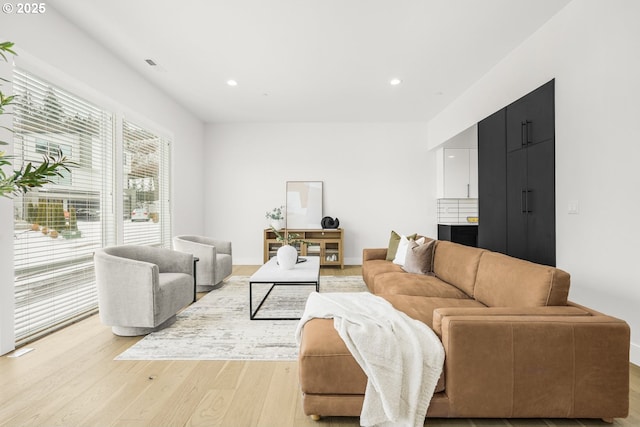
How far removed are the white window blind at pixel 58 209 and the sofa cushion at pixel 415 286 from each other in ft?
9.51

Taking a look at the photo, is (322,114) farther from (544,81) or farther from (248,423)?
(248,423)

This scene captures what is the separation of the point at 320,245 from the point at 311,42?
11.8 ft

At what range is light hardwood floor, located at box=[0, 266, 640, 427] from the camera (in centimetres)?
167

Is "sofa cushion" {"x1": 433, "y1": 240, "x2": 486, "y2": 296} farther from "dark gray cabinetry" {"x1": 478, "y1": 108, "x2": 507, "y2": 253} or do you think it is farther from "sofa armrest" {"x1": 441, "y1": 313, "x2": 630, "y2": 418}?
"sofa armrest" {"x1": 441, "y1": 313, "x2": 630, "y2": 418}

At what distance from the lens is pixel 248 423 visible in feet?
5.41

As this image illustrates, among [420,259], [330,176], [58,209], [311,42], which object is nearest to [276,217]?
[330,176]

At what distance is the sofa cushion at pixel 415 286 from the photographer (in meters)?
2.74

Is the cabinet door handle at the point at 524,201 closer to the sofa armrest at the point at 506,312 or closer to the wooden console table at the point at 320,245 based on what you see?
the sofa armrest at the point at 506,312

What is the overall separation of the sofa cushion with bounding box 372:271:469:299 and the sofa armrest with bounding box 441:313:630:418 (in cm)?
116

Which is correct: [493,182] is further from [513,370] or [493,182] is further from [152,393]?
[152,393]

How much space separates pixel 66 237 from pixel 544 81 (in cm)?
487

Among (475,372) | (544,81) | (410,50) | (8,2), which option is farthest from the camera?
(410,50)

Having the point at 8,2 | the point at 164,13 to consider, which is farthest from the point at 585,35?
the point at 8,2

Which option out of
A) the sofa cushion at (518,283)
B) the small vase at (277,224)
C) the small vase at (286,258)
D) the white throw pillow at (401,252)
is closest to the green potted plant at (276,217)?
the small vase at (277,224)
